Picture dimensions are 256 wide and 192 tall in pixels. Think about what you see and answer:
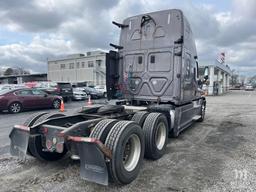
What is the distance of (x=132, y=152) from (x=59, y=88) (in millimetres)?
16464

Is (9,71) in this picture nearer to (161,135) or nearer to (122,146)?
(161,135)

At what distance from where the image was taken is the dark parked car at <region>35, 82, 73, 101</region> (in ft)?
61.7

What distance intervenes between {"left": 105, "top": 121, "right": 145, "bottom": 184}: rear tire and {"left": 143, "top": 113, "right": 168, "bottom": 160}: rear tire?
1.83 ft

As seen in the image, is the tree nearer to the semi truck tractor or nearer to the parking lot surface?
the semi truck tractor

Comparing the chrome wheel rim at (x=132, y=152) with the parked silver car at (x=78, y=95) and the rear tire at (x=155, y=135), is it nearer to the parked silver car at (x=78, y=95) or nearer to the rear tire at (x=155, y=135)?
the rear tire at (x=155, y=135)

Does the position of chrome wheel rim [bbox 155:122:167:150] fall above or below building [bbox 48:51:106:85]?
below

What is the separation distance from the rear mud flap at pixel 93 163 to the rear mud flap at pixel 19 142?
1.25 m

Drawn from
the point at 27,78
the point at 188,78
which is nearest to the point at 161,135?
the point at 188,78

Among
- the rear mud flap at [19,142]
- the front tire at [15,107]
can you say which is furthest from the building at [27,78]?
the rear mud flap at [19,142]

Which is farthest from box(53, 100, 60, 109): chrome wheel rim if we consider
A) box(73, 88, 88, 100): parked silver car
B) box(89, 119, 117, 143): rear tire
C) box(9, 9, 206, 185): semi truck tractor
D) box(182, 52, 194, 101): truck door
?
box(89, 119, 117, 143): rear tire

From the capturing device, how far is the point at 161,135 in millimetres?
5242

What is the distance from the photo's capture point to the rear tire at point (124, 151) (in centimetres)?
336

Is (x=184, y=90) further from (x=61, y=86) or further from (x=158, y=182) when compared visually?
(x=61, y=86)

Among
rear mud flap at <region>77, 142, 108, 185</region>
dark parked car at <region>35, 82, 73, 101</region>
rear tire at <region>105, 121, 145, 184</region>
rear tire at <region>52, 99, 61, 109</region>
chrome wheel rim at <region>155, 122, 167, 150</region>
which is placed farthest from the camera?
dark parked car at <region>35, 82, 73, 101</region>
